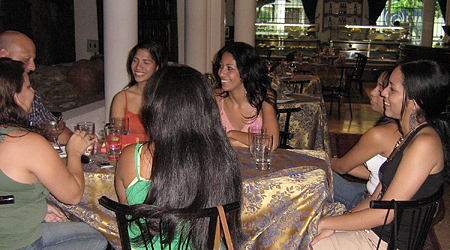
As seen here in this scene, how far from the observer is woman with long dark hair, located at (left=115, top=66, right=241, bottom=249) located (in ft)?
4.20

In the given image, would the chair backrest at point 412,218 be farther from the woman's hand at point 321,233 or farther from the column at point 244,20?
the column at point 244,20

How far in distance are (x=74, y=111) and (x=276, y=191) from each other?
281cm

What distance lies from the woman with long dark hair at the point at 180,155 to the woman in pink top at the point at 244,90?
1.44 meters

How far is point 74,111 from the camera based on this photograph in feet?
13.1

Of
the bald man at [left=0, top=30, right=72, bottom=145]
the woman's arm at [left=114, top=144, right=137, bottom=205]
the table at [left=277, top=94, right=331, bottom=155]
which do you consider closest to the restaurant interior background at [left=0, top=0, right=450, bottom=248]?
the bald man at [left=0, top=30, right=72, bottom=145]

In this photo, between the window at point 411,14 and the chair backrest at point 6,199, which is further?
the window at point 411,14

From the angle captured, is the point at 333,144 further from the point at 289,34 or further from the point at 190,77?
the point at 289,34

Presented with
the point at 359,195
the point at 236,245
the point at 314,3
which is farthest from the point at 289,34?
the point at 236,245

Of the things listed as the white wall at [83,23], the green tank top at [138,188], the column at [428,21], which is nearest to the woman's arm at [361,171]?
the green tank top at [138,188]

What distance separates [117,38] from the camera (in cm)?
356

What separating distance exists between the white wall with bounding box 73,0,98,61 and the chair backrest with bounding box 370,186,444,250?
599 centimetres

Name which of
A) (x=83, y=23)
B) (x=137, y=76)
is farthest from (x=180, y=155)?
(x=83, y=23)

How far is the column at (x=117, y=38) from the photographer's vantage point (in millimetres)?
3521

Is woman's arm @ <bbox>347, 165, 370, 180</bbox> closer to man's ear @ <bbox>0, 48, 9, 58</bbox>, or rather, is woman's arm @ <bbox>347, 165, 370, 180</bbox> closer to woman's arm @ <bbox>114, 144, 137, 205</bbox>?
woman's arm @ <bbox>114, 144, 137, 205</bbox>
